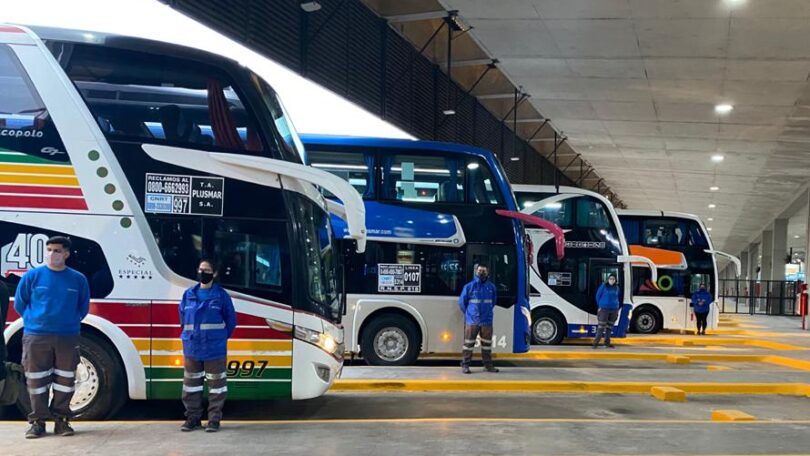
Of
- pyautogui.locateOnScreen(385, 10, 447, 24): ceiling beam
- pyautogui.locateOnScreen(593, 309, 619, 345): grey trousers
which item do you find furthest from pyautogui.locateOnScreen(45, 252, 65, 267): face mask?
pyautogui.locateOnScreen(593, 309, 619, 345): grey trousers

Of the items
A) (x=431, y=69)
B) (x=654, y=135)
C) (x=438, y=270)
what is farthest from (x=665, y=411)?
(x=654, y=135)

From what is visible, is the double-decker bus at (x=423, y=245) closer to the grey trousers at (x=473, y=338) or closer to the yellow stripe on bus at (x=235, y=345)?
the grey trousers at (x=473, y=338)

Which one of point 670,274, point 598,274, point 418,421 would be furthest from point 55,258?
point 670,274

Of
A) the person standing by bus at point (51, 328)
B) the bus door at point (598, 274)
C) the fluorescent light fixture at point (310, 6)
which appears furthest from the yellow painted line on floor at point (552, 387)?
the bus door at point (598, 274)

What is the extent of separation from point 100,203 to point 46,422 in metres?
2.04

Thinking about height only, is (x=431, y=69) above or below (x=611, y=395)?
above

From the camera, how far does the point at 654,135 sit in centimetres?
2036

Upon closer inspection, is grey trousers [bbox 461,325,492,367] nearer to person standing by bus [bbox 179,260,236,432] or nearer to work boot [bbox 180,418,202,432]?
person standing by bus [bbox 179,260,236,432]

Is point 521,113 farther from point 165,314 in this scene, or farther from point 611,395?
point 165,314

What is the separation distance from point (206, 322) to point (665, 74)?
1200 centimetres

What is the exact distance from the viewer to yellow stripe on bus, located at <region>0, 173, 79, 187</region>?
6539mm

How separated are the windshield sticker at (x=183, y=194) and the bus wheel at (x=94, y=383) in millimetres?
1434

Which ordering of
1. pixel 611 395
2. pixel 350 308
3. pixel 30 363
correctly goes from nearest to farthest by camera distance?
pixel 30 363
pixel 611 395
pixel 350 308

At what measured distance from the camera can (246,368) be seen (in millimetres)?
6789
